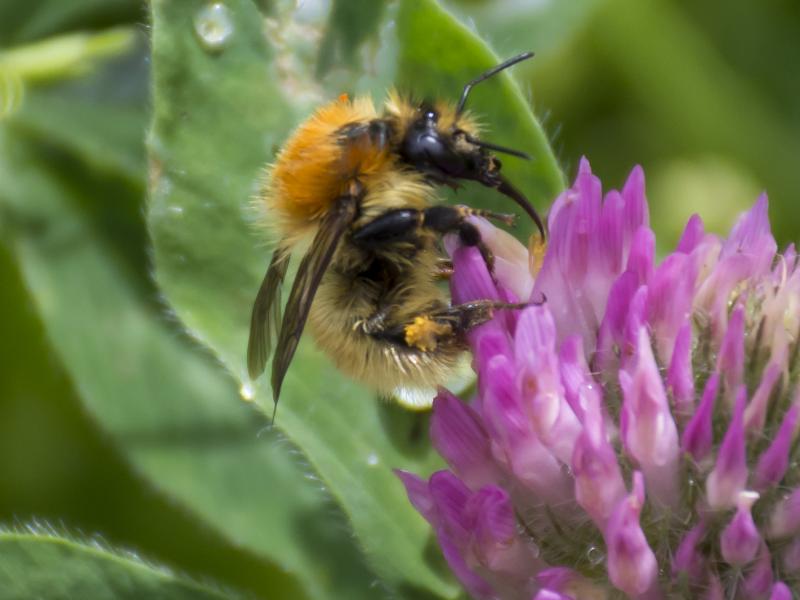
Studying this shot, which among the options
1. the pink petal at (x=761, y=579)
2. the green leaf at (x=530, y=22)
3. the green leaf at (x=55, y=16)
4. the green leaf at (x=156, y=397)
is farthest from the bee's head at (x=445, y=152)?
the green leaf at (x=55, y=16)

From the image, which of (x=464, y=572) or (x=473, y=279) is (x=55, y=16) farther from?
(x=464, y=572)

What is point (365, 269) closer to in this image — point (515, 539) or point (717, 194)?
point (515, 539)

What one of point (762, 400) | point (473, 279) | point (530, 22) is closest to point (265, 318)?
point (473, 279)

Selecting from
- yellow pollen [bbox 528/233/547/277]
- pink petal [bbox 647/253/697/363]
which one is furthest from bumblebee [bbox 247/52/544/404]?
pink petal [bbox 647/253/697/363]

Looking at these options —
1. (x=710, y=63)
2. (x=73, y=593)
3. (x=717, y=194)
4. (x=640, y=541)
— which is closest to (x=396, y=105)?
(x=640, y=541)

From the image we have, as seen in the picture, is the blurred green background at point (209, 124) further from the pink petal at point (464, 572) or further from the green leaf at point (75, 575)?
the pink petal at point (464, 572)

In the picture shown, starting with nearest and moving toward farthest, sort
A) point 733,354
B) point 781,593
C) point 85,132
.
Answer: point 781,593 → point 733,354 → point 85,132
